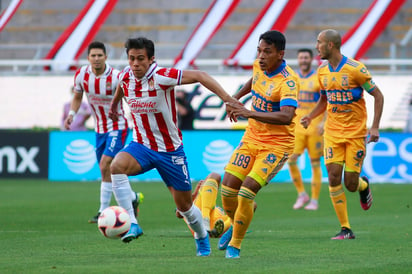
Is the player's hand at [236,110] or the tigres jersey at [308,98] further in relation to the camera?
the tigres jersey at [308,98]

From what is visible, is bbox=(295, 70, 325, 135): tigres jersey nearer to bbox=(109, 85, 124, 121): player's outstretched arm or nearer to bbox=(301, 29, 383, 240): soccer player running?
bbox=(301, 29, 383, 240): soccer player running

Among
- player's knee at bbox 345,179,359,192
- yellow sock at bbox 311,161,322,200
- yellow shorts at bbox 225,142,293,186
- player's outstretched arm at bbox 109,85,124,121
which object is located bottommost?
yellow sock at bbox 311,161,322,200

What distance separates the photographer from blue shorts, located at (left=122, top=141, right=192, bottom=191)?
9.06 meters

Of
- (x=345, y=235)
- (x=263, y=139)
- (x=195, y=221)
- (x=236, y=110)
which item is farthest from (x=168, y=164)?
(x=345, y=235)

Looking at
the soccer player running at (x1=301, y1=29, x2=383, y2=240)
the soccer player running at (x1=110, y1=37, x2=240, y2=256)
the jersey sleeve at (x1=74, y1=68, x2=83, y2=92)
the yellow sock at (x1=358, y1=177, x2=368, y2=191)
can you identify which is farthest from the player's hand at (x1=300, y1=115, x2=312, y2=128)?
the jersey sleeve at (x1=74, y1=68, x2=83, y2=92)

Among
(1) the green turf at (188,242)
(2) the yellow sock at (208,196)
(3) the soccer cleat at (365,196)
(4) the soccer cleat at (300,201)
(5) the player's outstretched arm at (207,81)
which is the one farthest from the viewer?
(4) the soccer cleat at (300,201)

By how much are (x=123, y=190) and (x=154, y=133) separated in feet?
2.30

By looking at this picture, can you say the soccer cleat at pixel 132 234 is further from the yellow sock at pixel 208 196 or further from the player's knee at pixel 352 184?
the player's knee at pixel 352 184

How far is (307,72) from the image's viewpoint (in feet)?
50.0

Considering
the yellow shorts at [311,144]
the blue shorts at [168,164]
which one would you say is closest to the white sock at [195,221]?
the blue shorts at [168,164]

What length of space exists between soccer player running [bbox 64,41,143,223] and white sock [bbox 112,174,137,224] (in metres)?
3.09

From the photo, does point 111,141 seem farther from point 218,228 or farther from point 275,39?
point 275,39

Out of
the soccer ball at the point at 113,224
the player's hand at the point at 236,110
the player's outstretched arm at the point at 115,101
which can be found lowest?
the soccer ball at the point at 113,224

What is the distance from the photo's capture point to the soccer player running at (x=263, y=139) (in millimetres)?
8875
